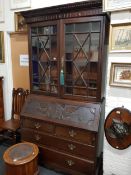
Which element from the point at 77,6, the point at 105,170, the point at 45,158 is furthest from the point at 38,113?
the point at 77,6

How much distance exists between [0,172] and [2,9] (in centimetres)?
240

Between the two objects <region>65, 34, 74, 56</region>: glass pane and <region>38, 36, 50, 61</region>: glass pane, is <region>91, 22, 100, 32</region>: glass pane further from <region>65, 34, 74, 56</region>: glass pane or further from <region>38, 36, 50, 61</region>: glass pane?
<region>38, 36, 50, 61</region>: glass pane

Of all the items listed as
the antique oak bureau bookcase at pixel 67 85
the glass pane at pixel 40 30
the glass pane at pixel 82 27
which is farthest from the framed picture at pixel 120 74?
the glass pane at pixel 40 30

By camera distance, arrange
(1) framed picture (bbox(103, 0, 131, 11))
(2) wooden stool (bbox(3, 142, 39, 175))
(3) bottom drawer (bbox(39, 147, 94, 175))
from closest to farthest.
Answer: (1) framed picture (bbox(103, 0, 131, 11)) < (2) wooden stool (bbox(3, 142, 39, 175)) < (3) bottom drawer (bbox(39, 147, 94, 175))

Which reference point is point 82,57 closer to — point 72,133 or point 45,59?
point 45,59

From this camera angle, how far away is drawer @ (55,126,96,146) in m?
1.76

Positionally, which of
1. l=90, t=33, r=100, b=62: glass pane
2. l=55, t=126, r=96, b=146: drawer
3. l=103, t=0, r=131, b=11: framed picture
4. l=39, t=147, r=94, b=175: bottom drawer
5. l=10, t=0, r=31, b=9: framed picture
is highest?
l=10, t=0, r=31, b=9: framed picture

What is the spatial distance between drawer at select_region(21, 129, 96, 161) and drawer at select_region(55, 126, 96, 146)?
0.17 ft

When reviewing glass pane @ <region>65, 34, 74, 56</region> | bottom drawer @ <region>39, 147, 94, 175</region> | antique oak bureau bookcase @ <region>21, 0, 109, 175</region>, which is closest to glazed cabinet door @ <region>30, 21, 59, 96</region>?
antique oak bureau bookcase @ <region>21, 0, 109, 175</region>

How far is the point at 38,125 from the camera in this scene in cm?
210

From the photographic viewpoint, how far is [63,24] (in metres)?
1.86

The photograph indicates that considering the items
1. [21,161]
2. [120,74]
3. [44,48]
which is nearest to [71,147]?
[21,161]

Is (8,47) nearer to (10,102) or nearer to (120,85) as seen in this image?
(10,102)

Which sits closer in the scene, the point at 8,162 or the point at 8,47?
the point at 8,162
